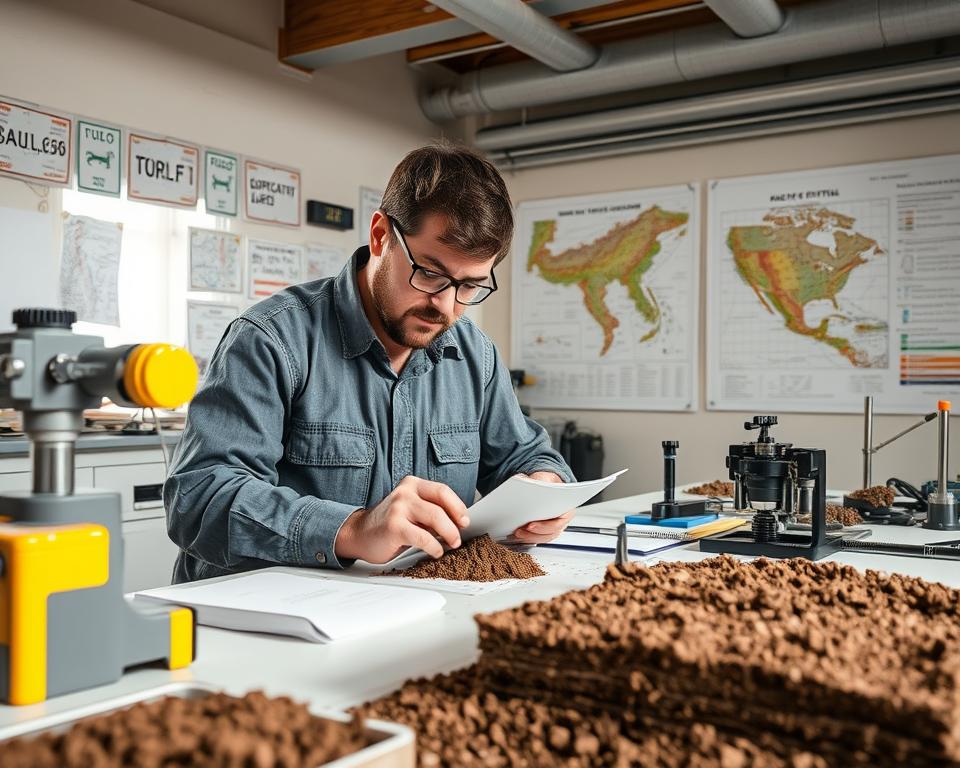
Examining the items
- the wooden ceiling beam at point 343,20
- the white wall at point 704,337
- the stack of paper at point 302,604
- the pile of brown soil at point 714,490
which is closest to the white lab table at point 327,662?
the stack of paper at point 302,604

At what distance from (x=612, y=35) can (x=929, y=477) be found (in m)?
2.48

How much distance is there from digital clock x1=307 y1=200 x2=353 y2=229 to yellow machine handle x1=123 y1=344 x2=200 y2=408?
11.3 ft

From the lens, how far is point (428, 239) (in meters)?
1.71

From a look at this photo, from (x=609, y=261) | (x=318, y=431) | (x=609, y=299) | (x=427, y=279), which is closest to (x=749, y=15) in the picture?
(x=609, y=261)

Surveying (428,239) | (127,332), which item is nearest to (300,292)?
(428,239)

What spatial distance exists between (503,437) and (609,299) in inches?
114

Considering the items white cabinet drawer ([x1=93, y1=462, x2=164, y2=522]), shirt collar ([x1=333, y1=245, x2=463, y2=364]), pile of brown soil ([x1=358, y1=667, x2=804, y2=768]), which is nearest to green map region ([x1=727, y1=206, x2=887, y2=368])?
white cabinet drawer ([x1=93, y1=462, x2=164, y2=522])

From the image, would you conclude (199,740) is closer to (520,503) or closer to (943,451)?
(520,503)

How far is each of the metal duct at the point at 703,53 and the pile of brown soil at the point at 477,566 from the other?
3.02 m

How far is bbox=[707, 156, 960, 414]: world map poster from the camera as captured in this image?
161 inches

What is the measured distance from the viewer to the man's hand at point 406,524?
134cm

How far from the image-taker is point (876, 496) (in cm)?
234

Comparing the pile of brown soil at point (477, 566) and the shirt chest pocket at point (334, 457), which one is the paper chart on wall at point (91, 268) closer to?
the shirt chest pocket at point (334, 457)

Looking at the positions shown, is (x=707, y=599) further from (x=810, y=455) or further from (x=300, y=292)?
(x=300, y=292)
